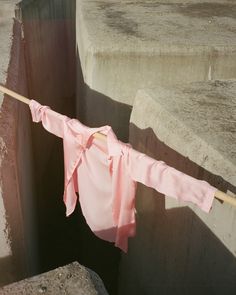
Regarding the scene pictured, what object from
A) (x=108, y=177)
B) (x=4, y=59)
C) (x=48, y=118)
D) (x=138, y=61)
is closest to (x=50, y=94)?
(x=4, y=59)

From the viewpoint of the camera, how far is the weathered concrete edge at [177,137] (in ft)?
9.96

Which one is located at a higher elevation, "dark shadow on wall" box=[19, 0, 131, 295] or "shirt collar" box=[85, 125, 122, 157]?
"shirt collar" box=[85, 125, 122, 157]

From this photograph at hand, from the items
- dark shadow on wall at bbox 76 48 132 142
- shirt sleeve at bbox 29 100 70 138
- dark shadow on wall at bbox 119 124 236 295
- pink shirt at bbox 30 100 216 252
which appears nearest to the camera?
pink shirt at bbox 30 100 216 252

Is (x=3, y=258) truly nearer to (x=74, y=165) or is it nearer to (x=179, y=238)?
(x=74, y=165)

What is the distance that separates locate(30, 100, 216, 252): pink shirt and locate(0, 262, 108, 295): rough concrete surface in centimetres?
82

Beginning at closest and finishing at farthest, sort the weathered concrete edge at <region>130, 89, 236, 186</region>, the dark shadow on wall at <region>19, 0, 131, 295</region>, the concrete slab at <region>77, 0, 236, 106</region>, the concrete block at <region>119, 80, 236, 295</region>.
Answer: the weathered concrete edge at <region>130, 89, 236, 186</region>
the concrete block at <region>119, 80, 236, 295</region>
the concrete slab at <region>77, 0, 236, 106</region>
the dark shadow on wall at <region>19, 0, 131, 295</region>

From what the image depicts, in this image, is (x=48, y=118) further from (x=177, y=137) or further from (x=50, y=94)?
(x=50, y=94)

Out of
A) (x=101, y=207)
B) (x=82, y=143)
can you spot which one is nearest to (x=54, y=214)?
(x=101, y=207)

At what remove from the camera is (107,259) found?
5.87m

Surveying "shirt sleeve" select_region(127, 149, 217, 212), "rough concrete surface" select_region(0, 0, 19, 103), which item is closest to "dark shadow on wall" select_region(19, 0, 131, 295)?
"rough concrete surface" select_region(0, 0, 19, 103)

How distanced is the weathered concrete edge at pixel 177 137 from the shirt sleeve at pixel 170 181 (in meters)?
0.43

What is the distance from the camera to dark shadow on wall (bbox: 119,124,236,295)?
332 cm

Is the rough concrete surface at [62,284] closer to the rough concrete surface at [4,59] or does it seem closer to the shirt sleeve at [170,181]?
the shirt sleeve at [170,181]

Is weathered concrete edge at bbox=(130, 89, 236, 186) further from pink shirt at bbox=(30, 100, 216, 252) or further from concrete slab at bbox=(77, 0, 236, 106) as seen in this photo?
concrete slab at bbox=(77, 0, 236, 106)
